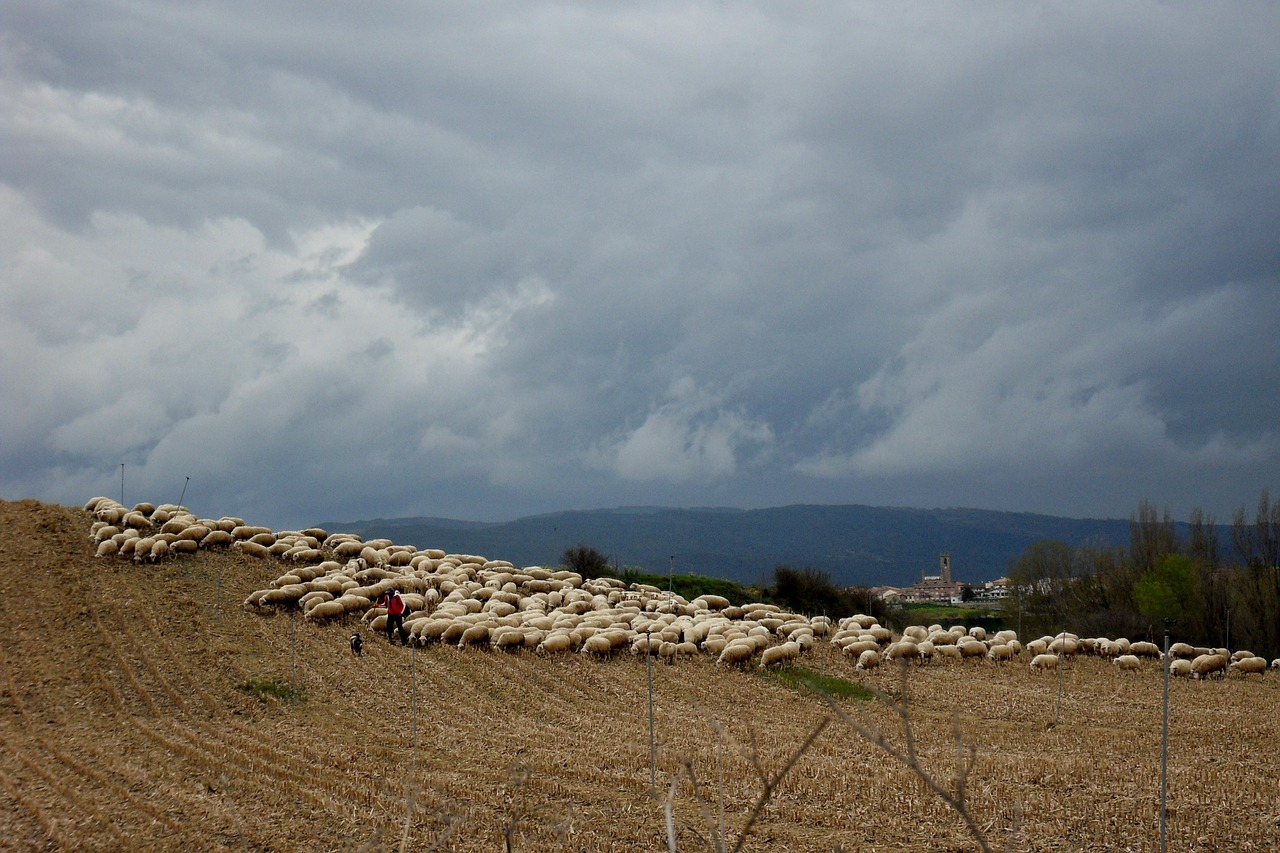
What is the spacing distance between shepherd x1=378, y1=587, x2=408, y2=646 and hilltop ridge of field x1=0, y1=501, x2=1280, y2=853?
782mm

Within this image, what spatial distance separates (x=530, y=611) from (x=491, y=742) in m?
13.4

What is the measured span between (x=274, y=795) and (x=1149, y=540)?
7076 cm

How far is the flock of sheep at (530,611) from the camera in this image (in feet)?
103

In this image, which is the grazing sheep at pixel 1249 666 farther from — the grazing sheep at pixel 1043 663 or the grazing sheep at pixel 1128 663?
the grazing sheep at pixel 1043 663

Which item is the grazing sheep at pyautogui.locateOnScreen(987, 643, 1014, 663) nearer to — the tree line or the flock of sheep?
the flock of sheep

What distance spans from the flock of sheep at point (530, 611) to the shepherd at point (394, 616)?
0.37 metres

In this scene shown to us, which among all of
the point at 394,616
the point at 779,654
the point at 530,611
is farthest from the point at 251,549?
the point at 779,654

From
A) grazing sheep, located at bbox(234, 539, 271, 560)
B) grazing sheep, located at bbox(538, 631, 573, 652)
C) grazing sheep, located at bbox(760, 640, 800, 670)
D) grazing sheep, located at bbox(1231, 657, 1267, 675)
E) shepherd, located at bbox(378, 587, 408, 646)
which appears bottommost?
grazing sheep, located at bbox(1231, 657, 1267, 675)

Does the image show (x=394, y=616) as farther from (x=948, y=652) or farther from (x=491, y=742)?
(x=948, y=652)

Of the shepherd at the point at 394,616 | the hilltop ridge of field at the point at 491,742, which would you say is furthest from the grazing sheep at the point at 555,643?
the shepherd at the point at 394,616

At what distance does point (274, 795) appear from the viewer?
639 inches

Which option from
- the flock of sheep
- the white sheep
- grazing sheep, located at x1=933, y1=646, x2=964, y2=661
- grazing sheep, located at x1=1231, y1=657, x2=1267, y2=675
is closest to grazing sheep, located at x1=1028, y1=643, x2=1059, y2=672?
the flock of sheep

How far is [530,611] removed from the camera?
34.1 m

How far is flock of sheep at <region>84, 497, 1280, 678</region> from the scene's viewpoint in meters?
31.3
